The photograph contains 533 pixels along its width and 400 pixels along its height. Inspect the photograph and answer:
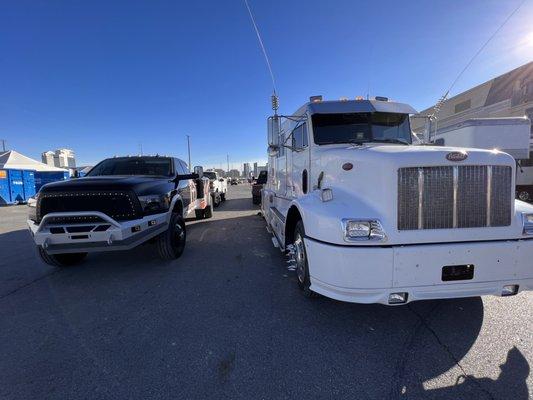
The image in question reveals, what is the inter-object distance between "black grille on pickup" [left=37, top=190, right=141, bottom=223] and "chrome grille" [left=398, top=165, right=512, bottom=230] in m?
3.79

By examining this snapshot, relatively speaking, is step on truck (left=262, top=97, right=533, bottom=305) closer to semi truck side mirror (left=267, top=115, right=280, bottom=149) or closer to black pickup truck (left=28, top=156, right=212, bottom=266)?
semi truck side mirror (left=267, top=115, right=280, bottom=149)

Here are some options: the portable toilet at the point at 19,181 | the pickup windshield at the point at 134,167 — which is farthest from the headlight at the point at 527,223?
the portable toilet at the point at 19,181

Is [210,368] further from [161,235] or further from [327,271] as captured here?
[161,235]

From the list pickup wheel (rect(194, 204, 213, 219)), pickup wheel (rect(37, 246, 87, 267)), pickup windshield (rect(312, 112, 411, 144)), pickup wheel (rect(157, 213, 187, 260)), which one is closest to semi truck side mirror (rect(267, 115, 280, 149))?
pickup windshield (rect(312, 112, 411, 144))

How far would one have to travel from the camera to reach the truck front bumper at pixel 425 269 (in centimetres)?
268

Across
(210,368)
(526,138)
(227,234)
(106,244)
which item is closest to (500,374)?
(210,368)

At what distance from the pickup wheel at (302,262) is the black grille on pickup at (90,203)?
8.28 feet

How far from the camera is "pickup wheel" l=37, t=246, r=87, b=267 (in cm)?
507

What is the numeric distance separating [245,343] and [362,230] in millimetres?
1551

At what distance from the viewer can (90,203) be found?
14.7 feet

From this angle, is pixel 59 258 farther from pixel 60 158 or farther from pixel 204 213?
pixel 60 158

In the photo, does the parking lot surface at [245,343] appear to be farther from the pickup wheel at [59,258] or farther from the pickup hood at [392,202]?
the pickup hood at [392,202]

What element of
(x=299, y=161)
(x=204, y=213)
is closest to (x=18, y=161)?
Answer: (x=204, y=213)

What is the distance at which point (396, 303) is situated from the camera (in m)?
2.73
